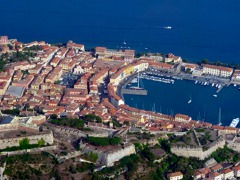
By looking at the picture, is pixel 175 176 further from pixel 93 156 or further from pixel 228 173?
pixel 93 156

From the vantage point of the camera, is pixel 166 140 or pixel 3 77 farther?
pixel 3 77

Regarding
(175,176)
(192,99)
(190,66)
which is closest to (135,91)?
(192,99)

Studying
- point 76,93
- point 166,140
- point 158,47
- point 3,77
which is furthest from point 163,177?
point 158,47

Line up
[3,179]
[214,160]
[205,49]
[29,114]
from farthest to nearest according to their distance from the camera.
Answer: [205,49] < [29,114] < [214,160] < [3,179]

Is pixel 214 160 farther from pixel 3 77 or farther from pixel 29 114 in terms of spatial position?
pixel 3 77

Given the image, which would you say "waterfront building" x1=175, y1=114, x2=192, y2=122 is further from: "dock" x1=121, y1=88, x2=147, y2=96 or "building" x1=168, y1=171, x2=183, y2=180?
"building" x1=168, y1=171, x2=183, y2=180
